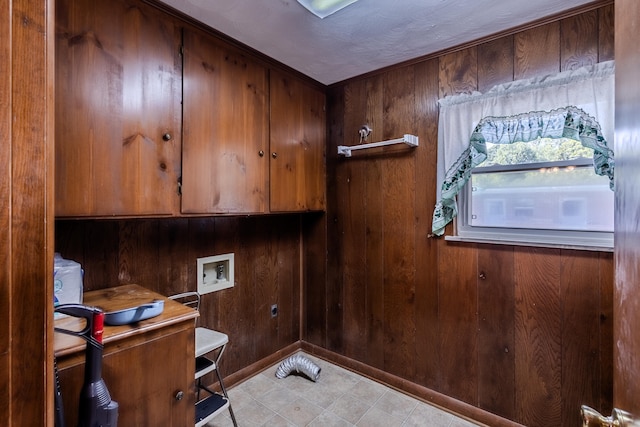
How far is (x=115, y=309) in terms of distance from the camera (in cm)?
119

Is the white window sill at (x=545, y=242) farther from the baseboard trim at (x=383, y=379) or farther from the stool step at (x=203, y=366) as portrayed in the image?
the stool step at (x=203, y=366)

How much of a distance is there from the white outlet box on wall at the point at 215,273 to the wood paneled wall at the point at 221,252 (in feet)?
0.13

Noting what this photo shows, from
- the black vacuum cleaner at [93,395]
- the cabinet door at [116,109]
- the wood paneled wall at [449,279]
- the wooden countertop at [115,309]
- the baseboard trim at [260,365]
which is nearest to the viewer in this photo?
the black vacuum cleaner at [93,395]

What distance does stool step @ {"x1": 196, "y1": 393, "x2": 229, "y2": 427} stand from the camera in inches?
58.6

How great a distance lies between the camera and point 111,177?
4.06ft

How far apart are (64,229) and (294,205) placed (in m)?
1.27

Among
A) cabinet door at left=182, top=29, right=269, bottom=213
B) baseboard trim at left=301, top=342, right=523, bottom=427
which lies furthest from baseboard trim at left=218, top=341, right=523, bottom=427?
cabinet door at left=182, top=29, right=269, bottom=213

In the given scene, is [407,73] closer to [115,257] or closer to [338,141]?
[338,141]

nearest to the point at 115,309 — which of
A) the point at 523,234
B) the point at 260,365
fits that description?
the point at 260,365

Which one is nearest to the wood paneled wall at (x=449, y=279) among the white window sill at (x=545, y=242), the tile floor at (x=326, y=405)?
the white window sill at (x=545, y=242)

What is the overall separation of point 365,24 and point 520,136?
1002 mm

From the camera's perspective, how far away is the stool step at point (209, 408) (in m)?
1.49

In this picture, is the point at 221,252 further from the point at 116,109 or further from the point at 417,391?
the point at 417,391

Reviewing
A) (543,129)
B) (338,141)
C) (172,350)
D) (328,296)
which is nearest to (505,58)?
(543,129)
